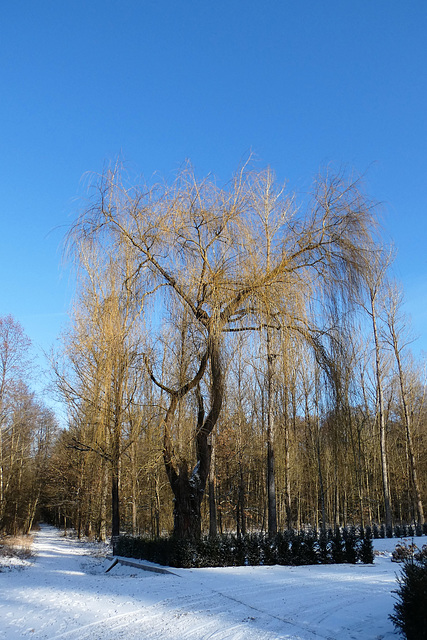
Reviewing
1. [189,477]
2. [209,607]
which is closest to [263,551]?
Result: [189,477]

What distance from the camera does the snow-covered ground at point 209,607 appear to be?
197 inches

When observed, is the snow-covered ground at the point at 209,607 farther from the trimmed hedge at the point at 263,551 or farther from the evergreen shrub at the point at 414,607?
the trimmed hedge at the point at 263,551

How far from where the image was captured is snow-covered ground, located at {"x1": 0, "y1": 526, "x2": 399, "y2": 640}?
4.99 meters

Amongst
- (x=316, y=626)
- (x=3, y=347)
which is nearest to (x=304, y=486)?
(x=3, y=347)

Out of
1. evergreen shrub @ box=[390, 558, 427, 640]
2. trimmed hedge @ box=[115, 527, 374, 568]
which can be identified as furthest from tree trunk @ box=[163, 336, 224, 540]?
evergreen shrub @ box=[390, 558, 427, 640]

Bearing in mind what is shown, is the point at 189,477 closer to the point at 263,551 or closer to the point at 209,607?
the point at 263,551

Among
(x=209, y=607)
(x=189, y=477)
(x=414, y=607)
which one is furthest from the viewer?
(x=189, y=477)

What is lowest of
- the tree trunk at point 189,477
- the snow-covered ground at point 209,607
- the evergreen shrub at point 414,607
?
the snow-covered ground at point 209,607

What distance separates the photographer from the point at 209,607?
20.0ft

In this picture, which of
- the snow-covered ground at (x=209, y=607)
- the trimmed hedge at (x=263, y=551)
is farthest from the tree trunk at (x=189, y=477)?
the snow-covered ground at (x=209, y=607)

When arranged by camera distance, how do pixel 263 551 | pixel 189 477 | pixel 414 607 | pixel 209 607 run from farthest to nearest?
pixel 189 477, pixel 263 551, pixel 209 607, pixel 414 607

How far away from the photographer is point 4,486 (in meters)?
26.1

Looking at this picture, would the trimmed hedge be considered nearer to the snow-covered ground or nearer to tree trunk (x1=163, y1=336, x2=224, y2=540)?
tree trunk (x1=163, y1=336, x2=224, y2=540)

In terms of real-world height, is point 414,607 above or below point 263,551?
above
